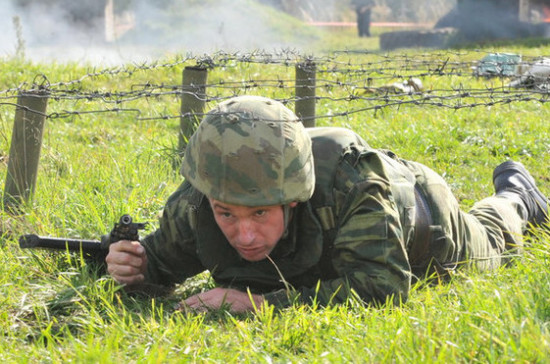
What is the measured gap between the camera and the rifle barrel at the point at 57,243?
3961mm

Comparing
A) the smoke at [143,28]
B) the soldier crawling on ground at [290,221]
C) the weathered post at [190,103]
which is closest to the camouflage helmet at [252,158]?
the soldier crawling on ground at [290,221]

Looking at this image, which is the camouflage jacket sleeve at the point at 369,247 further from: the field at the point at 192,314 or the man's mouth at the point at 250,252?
the man's mouth at the point at 250,252

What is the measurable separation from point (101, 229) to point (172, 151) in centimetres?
198

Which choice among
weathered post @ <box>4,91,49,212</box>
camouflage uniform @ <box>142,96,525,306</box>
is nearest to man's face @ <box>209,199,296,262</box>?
camouflage uniform @ <box>142,96,525,306</box>

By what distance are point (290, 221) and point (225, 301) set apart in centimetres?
44

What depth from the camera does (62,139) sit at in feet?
24.9

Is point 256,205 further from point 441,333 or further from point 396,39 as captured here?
point 396,39

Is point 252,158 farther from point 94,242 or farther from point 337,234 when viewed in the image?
point 94,242

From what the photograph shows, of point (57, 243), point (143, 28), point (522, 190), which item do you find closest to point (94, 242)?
point (57, 243)

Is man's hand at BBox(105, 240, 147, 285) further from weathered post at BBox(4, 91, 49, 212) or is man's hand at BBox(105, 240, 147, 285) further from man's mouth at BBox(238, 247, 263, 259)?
weathered post at BBox(4, 91, 49, 212)

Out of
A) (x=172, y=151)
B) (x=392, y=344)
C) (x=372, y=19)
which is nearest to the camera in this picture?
(x=392, y=344)

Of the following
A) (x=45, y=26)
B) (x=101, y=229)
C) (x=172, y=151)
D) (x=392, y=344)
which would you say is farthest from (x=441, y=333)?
(x=45, y=26)

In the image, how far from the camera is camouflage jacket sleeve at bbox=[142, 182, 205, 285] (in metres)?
3.96

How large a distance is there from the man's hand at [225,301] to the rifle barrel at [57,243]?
0.64 metres
